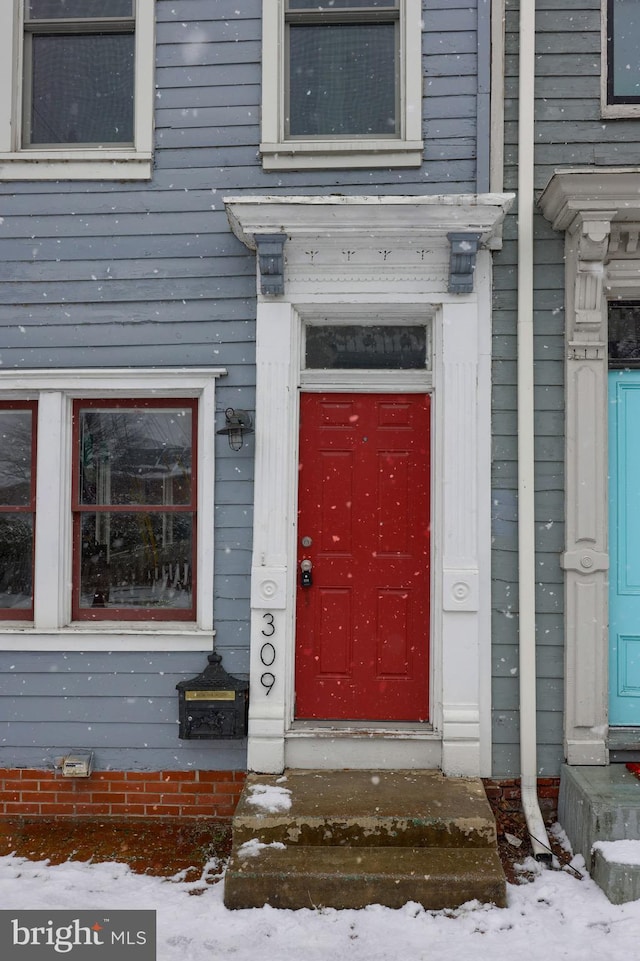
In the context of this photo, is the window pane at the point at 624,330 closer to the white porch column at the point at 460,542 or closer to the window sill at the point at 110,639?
the white porch column at the point at 460,542

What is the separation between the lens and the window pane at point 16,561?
4996mm

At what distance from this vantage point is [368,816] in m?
3.97

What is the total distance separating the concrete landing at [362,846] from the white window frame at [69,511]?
3.82 feet

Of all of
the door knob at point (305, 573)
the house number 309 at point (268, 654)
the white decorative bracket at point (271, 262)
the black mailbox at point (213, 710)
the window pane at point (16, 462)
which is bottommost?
the black mailbox at point (213, 710)

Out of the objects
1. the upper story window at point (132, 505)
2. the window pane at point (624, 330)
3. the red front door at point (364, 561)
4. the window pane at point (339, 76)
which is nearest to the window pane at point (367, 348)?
the red front door at point (364, 561)

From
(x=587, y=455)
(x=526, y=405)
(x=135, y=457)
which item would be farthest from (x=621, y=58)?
(x=135, y=457)

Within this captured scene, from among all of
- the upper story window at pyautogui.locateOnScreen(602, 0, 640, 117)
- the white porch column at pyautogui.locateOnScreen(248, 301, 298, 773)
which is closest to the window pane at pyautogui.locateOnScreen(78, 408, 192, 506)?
the white porch column at pyautogui.locateOnScreen(248, 301, 298, 773)

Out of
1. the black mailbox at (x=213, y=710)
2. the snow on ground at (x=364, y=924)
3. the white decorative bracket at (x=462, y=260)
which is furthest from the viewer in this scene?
the black mailbox at (x=213, y=710)

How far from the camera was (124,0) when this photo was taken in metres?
5.00

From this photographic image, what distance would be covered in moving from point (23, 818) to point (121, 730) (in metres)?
0.82

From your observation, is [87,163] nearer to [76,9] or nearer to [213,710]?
[76,9]

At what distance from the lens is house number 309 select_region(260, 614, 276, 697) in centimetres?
464

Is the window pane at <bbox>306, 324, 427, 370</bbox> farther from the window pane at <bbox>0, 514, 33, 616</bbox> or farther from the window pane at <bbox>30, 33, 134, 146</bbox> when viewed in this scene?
the window pane at <bbox>0, 514, 33, 616</bbox>

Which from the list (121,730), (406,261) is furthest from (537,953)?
(406,261)
